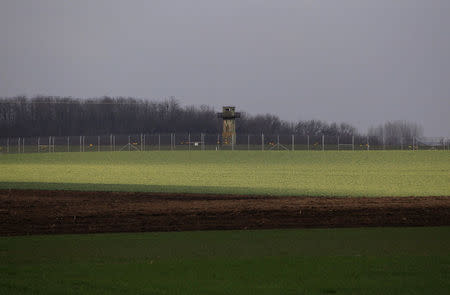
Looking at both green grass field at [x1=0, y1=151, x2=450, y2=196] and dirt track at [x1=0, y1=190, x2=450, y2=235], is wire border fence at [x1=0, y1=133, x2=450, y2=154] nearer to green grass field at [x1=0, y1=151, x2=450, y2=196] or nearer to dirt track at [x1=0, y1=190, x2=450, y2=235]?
green grass field at [x1=0, y1=151, x2=450, y2=196]

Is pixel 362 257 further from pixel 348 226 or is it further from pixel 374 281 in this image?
pixel 348 226

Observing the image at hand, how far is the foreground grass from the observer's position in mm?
7719

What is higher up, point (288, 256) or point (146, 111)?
point (146, 111)

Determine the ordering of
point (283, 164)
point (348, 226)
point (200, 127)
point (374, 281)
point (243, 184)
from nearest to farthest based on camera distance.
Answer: point (374, 281), point (348, 226), point (243, 184), point (283, 164), point (200, 127)

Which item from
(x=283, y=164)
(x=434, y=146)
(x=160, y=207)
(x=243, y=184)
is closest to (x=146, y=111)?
(x=434, y=146)

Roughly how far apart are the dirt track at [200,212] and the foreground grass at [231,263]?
1284 mm

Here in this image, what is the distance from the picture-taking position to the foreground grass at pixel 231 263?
304 inches

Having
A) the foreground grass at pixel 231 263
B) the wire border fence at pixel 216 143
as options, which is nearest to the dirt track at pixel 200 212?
the foreground grass at pixel 231 263

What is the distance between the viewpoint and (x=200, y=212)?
1614 centimetres

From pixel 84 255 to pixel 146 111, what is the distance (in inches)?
3666

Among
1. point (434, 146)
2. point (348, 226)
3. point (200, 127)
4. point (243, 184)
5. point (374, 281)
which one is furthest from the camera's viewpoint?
point (200, 127)

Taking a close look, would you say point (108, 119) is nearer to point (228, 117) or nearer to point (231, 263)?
point (228, 117)

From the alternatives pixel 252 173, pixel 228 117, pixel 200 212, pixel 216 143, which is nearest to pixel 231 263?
pixel 200 212

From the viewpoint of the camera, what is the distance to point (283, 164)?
147 feet
